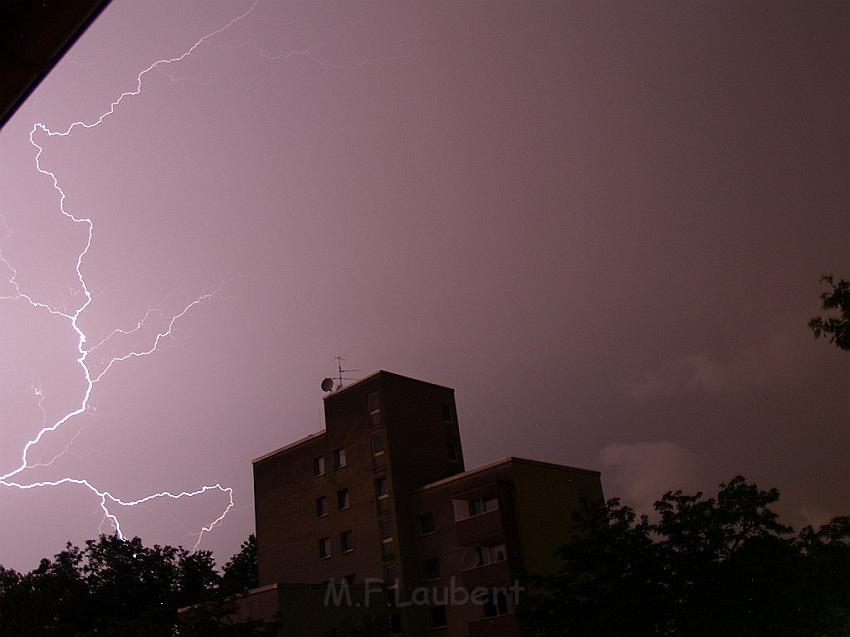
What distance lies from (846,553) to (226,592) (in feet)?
58.0

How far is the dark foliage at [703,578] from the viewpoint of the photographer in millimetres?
19844

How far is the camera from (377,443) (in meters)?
40.1

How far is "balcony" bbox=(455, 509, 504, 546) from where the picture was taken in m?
34.3

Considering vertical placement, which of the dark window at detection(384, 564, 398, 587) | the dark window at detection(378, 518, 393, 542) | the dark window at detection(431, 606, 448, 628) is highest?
the dark window at detection(378, 518, 393, 542)

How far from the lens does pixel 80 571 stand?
60.5 m

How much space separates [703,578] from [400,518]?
18.4m

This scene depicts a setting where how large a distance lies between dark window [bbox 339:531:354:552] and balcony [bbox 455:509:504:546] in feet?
19.8

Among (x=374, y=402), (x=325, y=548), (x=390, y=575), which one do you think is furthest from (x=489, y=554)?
(x=374, y=402)

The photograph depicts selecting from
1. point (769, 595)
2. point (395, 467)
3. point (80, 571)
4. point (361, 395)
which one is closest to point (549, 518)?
point (395, 467)

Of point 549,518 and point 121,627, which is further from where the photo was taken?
point 549,518

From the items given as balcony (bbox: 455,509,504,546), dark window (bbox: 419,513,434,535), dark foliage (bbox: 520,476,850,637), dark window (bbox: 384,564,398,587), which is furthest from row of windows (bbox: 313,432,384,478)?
dark foliage (bbox: 520,476,850,637)

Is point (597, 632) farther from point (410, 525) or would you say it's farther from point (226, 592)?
point (410, 525)

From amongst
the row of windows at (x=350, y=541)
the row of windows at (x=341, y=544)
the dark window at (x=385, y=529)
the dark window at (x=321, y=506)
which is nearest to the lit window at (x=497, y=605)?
the row of windows at (x=350, y=541)

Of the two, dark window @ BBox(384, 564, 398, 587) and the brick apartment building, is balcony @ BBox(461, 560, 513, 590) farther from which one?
dark window @ BBox(384, 564, 398, 587)
